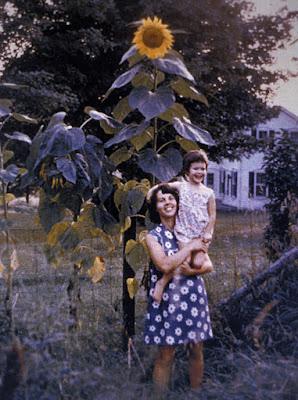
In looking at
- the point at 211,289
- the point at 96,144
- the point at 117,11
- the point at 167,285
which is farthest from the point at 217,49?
the point at 167,285

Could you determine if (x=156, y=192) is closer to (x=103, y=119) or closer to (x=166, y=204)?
(x=166, y=204)

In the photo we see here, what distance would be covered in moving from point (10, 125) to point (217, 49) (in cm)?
310

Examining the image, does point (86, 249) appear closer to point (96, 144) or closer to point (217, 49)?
point (96, 144)

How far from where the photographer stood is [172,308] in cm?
312

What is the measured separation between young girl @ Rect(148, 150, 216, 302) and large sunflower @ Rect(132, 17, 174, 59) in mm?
462

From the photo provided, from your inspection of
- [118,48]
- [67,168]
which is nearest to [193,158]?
[67,168]

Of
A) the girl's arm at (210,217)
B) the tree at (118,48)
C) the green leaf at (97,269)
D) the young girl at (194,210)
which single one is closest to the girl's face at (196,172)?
the young girl at (194,210)

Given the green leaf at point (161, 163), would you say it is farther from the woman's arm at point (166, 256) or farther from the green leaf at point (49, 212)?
the green leaf at point (49, 212)

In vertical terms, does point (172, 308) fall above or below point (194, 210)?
below

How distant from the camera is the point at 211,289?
15.3 ft

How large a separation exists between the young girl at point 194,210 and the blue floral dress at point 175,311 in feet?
0.16

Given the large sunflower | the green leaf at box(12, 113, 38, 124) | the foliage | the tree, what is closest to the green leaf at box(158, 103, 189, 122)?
the large sunflower

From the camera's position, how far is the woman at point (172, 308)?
122 inches

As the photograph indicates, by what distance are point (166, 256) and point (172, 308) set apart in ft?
0.78
